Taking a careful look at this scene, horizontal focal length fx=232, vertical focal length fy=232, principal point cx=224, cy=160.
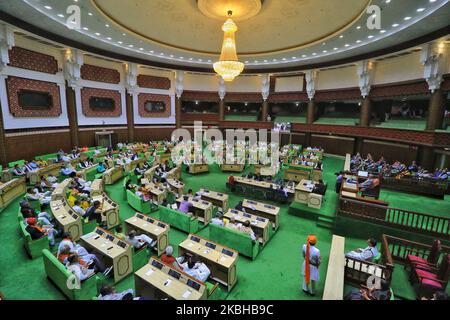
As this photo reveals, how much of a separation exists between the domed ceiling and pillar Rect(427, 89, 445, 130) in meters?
3.53

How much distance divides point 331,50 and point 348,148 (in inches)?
366

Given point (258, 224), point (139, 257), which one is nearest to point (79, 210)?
point (139, 257)

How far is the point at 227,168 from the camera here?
669 inches

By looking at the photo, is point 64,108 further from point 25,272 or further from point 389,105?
point 389,105

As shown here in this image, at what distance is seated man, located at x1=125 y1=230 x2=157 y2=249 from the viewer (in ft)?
20.9

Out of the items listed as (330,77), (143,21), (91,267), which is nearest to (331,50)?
(330,77)

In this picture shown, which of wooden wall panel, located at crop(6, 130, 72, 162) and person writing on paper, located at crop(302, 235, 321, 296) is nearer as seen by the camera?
person writing on paper, located at crop(302, 235, 321, 296)

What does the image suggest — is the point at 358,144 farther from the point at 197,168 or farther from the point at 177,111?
the point at 177,111

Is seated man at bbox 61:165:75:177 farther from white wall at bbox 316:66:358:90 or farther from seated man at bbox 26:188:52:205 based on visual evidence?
white wall at bbox 316:66:358:90

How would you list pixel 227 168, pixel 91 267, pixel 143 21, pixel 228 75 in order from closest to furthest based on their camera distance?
pixel 91 267 < pixel 228 75 < pixel 143 21 < pixel 227 168

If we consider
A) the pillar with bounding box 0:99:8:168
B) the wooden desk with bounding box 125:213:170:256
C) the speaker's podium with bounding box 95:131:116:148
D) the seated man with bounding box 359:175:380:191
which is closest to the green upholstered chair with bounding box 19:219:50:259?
the wooden desk with bounding box 125:213:170:256

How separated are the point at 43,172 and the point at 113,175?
11.1 feet

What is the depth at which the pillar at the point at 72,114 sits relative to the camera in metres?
17.2

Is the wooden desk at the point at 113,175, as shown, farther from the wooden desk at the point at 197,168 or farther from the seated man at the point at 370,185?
the seated man at the point at 370,185
